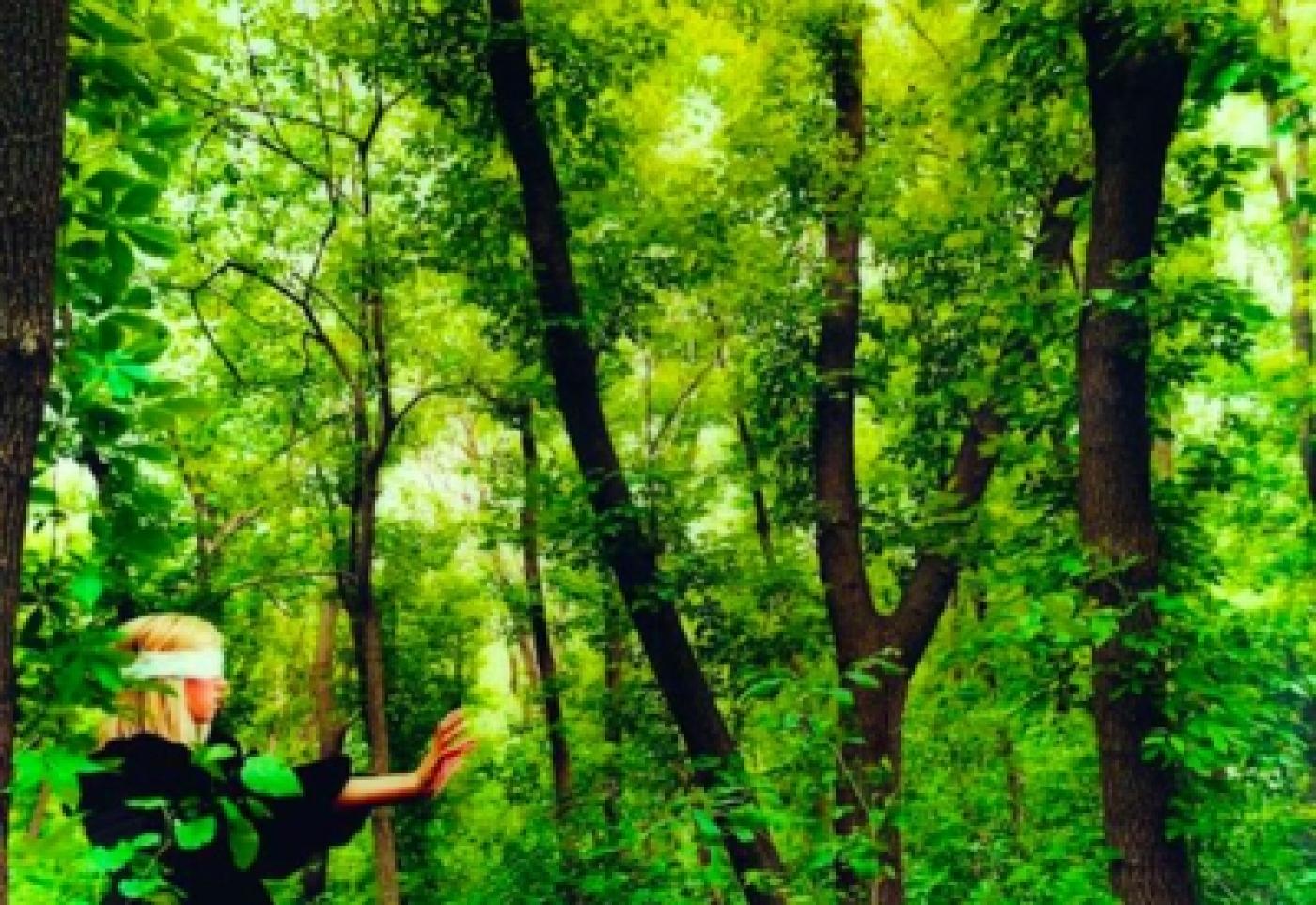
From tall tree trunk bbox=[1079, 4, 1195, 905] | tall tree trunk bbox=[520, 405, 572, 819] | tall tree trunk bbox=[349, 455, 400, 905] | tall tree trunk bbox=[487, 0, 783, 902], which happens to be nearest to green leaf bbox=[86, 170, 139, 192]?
tall tree trunk bbox=[1079, 4, 1195, 905]

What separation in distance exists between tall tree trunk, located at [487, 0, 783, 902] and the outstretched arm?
4324 millimetres

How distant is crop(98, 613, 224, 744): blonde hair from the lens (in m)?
2.35

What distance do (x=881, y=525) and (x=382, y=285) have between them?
5.62 m

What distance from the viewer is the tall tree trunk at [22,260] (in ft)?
5.82

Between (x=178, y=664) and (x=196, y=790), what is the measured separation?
0.95 ft

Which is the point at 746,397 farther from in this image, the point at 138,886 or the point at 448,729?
the point at 138,886

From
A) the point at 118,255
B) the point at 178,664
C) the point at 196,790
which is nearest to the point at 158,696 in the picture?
the point at 178,664

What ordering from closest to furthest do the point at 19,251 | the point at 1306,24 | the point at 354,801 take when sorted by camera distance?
the point at 19,251 < the point at 354,801 < the point at 1306,24

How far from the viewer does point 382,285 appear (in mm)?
11812

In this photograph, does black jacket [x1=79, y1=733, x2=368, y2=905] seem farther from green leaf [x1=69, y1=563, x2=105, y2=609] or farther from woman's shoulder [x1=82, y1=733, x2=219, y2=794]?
green leaf [x1=69, y1=563, x2=105, y2=609]

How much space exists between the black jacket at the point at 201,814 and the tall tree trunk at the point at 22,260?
0.35 metres

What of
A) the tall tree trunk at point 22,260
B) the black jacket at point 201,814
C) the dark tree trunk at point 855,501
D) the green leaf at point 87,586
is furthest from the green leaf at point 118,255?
the dark tree trunk at point 855,501

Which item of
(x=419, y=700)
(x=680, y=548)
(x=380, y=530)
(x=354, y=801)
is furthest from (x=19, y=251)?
(x=419, y=700)

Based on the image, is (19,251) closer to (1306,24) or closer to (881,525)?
(881,525)
